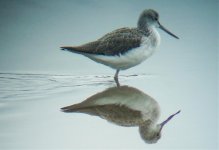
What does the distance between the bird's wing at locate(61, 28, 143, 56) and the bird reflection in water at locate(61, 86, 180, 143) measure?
37cm

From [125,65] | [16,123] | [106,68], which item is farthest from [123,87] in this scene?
[16,123]

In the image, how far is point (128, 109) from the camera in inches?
121

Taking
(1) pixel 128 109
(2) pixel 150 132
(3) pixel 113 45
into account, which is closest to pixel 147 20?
(3) pixel 113 45

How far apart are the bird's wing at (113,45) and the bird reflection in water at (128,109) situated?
37 centimetres

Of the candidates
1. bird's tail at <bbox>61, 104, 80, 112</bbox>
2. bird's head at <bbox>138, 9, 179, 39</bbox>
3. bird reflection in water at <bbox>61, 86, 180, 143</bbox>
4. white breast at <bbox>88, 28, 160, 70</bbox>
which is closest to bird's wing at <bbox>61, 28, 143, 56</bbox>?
white breast at <bbox>88, 28, 160, 70</bbox>

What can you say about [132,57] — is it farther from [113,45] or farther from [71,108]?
[71,108]

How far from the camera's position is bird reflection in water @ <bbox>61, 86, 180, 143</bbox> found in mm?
2907

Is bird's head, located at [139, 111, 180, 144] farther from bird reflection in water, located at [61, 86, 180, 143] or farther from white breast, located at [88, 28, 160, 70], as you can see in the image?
white breast, located at [88, 28, 160, 70]

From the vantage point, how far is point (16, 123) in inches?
117

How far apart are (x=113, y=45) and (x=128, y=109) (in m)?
0.81

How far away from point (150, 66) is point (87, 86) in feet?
2.51

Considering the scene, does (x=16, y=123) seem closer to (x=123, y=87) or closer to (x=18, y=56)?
(x=123, y=87)

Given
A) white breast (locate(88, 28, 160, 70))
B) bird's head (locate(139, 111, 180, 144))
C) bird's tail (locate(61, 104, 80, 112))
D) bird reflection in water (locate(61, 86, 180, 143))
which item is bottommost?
bird's head (locate(139, 111, 180, 144))

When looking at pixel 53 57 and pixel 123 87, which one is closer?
pixel 123 87
